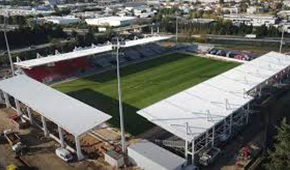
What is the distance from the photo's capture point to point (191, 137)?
887 inches

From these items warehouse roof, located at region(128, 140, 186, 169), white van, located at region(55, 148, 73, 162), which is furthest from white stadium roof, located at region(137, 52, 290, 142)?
white van, located at region(55, 148, 73, 162)

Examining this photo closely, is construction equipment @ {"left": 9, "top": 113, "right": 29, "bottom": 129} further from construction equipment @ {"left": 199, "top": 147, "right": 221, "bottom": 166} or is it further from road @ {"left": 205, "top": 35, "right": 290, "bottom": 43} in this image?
road @ {"left": 205, "top": 35, "right": 290, "bottom": 43}

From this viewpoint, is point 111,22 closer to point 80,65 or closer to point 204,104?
point 80,65

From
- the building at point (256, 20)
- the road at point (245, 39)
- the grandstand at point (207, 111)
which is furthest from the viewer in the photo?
the building at point (256, 20)

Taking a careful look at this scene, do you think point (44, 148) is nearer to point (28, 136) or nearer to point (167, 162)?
point (28, 136)

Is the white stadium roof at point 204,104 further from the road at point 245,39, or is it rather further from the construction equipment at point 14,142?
the road at point 245,39

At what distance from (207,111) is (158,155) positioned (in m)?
6.38

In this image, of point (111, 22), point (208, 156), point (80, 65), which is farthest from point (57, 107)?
point (111, 22)

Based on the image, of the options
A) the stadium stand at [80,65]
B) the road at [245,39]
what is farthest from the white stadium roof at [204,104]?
the road at [245,39]

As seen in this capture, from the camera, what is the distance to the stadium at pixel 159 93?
2495 cm

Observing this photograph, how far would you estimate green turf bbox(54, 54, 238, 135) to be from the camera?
112ft

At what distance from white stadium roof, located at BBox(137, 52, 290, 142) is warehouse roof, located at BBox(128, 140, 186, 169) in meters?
1.77

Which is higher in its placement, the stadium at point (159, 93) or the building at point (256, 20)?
the building at point (256, 20)

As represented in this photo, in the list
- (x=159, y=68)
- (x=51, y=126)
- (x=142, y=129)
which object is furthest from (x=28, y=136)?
(x=159, y=68)
